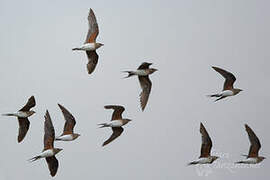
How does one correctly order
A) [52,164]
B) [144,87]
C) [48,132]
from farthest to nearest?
[144,87] < [52,164] < [48,132]

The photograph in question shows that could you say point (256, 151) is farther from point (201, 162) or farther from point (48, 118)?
point (48, 118)

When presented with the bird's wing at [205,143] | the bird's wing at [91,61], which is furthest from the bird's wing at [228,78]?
the bird's wing at [91,61]

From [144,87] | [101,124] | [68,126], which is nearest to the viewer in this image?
[101,124]

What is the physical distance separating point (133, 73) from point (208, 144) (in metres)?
1.82

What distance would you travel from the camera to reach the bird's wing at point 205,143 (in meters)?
12.5

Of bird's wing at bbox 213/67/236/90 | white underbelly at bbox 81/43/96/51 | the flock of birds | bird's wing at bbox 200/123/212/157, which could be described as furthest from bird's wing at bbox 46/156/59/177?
bird's wing at bbox 213/67/236/90

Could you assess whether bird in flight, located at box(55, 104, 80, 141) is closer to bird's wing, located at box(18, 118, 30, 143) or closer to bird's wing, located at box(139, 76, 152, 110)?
bird's wing, located at box(18, 118, 30, 143)

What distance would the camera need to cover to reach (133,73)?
1247 centimetres

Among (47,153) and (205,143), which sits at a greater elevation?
(205,143)

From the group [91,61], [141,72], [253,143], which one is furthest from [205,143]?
[91,61]

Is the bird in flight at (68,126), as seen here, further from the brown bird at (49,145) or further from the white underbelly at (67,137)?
the brown bird at (49,145)

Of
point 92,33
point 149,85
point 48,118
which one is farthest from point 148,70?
point 48,118

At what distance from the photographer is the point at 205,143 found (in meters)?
12.7

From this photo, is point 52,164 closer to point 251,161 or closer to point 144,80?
point 144,80
